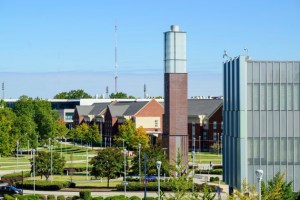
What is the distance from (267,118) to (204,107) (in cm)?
7035

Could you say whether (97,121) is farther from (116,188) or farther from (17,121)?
(116,188)

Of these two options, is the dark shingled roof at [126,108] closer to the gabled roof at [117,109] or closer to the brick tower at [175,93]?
the gabled roof at [117,109]

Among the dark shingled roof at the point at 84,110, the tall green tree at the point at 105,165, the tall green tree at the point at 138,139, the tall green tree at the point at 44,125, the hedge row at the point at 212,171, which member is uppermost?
the dark shingled roof at the point at 84,110

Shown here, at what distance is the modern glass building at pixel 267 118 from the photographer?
5078 cm

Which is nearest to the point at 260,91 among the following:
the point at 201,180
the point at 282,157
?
the point at 282,157

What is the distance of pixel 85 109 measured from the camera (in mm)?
162500

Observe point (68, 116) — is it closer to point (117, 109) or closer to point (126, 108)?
point (117, 109)

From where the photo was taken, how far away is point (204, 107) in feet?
399

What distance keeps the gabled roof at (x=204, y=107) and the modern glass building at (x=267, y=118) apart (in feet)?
217

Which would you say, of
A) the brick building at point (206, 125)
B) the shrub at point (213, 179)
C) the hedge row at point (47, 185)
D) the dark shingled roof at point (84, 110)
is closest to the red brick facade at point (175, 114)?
the shrub at point (213, 179)

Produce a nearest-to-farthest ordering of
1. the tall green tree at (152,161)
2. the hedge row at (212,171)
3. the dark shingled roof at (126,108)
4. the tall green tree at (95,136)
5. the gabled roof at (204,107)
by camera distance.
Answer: the tall green tree at (152,161) < the hedge row at (212,171) < the gabled roof at (204,107) < the dark shingled roof at (126,108) < the tall green tree at (95,136)

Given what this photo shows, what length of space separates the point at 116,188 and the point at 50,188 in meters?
6.53

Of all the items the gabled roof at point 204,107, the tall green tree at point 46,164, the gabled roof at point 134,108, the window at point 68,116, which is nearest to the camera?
the tall green tree at point 46,164

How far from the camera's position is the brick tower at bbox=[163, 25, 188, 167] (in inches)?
3233
